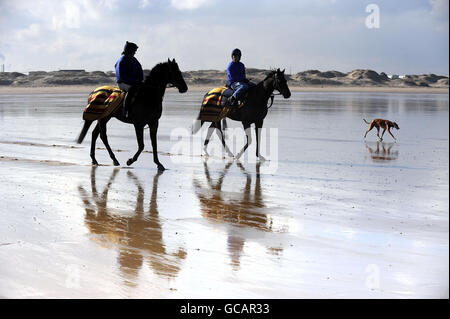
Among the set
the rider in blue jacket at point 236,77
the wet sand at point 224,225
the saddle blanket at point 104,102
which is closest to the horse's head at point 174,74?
the saddle blanket at point 104,102

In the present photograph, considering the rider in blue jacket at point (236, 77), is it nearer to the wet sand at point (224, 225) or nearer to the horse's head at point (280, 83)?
the horse's head at point (280, 83)

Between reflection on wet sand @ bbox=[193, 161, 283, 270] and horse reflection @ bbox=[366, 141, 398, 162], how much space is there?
3.96 metres

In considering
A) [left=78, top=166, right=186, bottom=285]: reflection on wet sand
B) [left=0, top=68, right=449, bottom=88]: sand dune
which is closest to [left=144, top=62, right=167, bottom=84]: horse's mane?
[left=78, top=166, right=186, bottom=285]: reflection on wet sand

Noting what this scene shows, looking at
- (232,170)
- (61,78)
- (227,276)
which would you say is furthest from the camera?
(61,78)

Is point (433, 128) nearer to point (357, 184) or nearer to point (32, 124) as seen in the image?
point (357, 184)

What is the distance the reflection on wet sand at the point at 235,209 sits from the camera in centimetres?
671

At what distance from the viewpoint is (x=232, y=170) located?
12.3 meters

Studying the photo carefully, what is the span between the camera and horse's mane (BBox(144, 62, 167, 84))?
41.4ft

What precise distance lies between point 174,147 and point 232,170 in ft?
13.8

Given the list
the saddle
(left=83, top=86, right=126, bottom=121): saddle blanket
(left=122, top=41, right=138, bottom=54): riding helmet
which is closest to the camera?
(left=122, top=41, right=138, bottom=54): riding helmet

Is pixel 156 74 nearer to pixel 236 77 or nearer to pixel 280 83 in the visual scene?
pixel 236 77

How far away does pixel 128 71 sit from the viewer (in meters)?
12.6

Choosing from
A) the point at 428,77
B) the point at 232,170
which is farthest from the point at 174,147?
the point at 428,77

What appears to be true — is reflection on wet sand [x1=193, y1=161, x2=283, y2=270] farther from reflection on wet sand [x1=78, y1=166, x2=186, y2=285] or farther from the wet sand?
reflection on wet sand [x1=78, y1=166, x2=186, y2=285]
